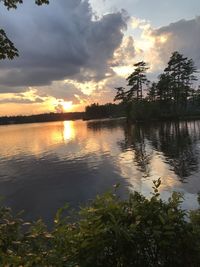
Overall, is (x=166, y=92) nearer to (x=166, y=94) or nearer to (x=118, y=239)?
(x=166, y=94)

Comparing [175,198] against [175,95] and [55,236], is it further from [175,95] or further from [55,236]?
[175,95]

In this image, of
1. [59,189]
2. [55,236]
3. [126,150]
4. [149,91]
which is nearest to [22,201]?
[59,189]

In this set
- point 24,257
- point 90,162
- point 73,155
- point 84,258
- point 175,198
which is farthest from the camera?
point 73,155

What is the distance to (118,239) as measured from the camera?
524 centimetres

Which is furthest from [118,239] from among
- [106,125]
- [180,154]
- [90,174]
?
[106,125]

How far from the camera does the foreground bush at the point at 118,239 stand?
5.22 meters

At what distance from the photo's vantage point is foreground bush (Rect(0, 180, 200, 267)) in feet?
17.1

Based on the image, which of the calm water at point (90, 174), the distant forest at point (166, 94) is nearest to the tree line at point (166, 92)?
the distant forest at point (166, 94)

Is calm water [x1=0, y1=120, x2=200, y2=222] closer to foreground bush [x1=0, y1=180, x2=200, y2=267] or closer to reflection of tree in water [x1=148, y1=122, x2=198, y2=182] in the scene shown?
reflection of tree in water [x1=148, y1=122, x2=198, y2=182]

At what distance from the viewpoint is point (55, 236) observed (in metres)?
5.52

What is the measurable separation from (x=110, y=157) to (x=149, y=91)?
321 feet

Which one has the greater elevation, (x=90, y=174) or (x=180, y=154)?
(x=90, y=174)

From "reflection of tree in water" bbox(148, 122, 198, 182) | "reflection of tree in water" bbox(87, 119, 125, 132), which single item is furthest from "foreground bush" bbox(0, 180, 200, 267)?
"reflection of tree in water" bbox(87, 119, 125, 132)

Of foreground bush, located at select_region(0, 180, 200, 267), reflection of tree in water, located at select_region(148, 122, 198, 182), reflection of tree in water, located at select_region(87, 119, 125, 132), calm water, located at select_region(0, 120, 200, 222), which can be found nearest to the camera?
foreground bush, located at select_region(0, 180, 200, 267)
